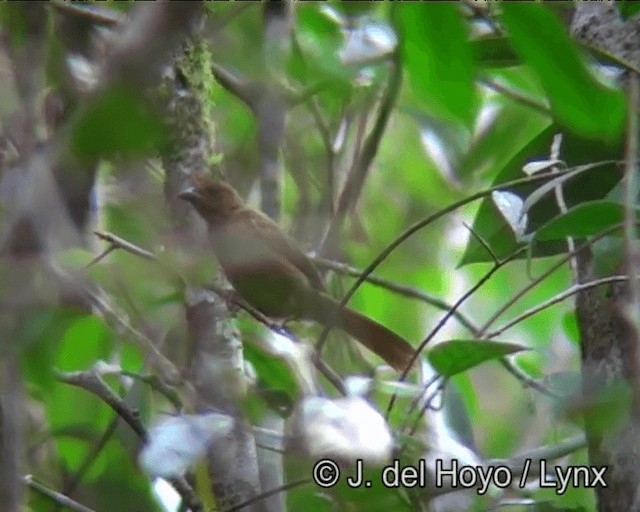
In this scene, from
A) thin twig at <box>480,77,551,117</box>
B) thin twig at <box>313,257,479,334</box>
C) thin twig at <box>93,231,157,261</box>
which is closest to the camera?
thin twig at <box>93,231,157,261</box>

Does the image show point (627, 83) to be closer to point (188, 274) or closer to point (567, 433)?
point (567, 433)

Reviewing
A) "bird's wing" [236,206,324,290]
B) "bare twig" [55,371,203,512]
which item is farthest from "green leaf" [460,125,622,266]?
"bird's wing" [236,206,324,290]

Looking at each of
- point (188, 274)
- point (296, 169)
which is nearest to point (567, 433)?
point (188, 274)

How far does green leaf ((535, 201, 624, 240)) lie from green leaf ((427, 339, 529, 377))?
0.16 meters

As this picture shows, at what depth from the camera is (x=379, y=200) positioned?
3545 millimetres

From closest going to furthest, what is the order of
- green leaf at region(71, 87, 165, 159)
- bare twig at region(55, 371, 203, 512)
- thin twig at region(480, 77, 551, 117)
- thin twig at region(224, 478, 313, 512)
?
green leaf at region(71, 87, 165, 159) < thin twig at region(224, 478, 313, 512) < bare twig at region(55, 371, 203, 512) < thin twig at region(480, 77, 551, 117)

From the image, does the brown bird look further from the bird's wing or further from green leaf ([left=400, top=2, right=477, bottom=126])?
green leaf ([left=400, top=2, right=477, bottom=126])

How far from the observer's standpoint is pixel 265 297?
2551 mm

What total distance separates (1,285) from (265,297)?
5.31 feet

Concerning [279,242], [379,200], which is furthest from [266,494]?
[379,200]

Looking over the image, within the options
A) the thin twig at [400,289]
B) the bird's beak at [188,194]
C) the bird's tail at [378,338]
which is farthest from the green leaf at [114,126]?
the bird's tail at [378,338]

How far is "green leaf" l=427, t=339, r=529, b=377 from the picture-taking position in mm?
1444

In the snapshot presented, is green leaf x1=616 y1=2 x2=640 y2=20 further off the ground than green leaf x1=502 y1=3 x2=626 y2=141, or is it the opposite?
green leaf x1=616 y1=2 x2=640 y2=20

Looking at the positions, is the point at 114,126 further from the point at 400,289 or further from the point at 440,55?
the point at 400,289
